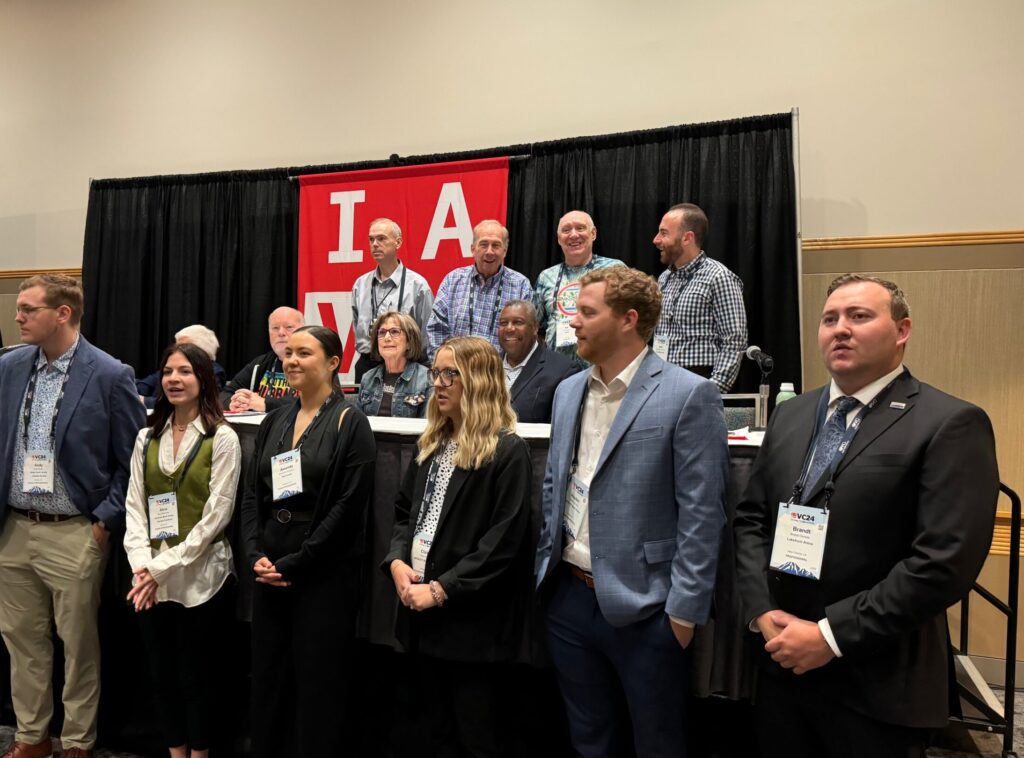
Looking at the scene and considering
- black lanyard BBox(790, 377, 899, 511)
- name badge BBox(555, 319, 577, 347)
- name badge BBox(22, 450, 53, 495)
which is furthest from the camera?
name badge BBox(555, 319, 577, 347)

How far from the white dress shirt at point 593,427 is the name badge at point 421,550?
403 millimetres

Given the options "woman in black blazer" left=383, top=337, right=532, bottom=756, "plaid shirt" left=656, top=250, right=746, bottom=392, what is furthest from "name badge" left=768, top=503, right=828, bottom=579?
"plaid shirt" left=656, top=250, right=746, bottom=392

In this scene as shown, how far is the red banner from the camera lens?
16.3 ft

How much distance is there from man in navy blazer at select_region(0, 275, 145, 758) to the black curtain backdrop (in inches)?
112

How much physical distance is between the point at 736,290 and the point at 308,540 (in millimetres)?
2342

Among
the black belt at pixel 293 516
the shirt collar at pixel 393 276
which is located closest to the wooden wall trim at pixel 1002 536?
the black belt at pixel 293 516

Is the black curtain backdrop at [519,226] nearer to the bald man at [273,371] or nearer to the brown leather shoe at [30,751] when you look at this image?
the bald man at [273,371]

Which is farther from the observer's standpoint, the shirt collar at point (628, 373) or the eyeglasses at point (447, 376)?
the eyeglasses at point (447, 376)

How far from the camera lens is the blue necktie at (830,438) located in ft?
5.20

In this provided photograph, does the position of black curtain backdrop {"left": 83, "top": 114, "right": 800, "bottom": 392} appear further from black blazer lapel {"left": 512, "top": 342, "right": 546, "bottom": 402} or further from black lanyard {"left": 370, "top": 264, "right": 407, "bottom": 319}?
black blazer lapel {"left": 512, "top": 342, "right": 546, "bottom": 402}

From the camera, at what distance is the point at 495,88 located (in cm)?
507

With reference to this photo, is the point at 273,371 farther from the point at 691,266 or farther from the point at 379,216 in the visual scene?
the point at 691,266

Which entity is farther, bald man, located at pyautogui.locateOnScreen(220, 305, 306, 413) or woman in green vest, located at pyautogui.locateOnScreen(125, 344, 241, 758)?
bald man, located at pyautogui.locateOnScreen(220, 305, 306, 413)

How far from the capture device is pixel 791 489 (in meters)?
1.61
